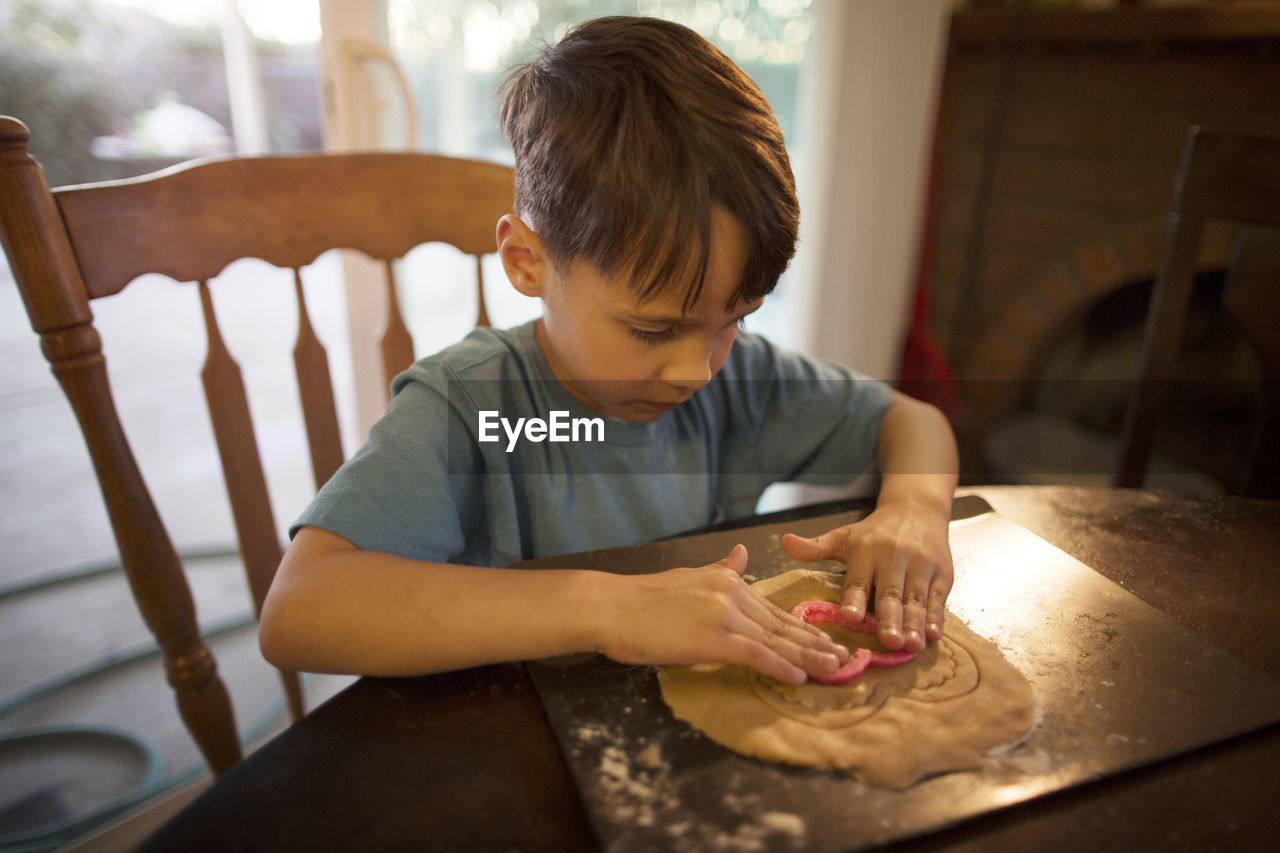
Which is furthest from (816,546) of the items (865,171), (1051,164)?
(1051,164)

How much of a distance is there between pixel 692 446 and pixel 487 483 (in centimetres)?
26

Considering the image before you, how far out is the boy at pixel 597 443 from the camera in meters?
0.53

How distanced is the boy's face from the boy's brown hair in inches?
0.4

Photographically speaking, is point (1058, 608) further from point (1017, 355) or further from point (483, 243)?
point (1017, 355)

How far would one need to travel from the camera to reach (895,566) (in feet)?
2.07

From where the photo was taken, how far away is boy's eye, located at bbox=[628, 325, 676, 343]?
26.0 inches

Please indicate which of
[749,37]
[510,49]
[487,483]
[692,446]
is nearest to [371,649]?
[487,483]

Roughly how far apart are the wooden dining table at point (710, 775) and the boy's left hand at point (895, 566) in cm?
6

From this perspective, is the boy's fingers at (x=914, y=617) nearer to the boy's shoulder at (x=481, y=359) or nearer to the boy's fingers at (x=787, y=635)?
the boy's fingers at (x=787, y=635)

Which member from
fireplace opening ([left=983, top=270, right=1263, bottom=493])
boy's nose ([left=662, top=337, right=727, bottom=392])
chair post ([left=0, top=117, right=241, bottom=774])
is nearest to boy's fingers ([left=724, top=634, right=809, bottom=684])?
boy's nose ([left=662, top=337, right=727, bottom=392])

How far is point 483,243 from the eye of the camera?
3.31ft

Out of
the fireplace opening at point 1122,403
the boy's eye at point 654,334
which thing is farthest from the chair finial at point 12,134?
the fireplace opening at point 1122,403

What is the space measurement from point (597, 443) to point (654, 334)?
0.67 feet

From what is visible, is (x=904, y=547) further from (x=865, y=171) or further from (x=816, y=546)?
(x=865, y=171)
